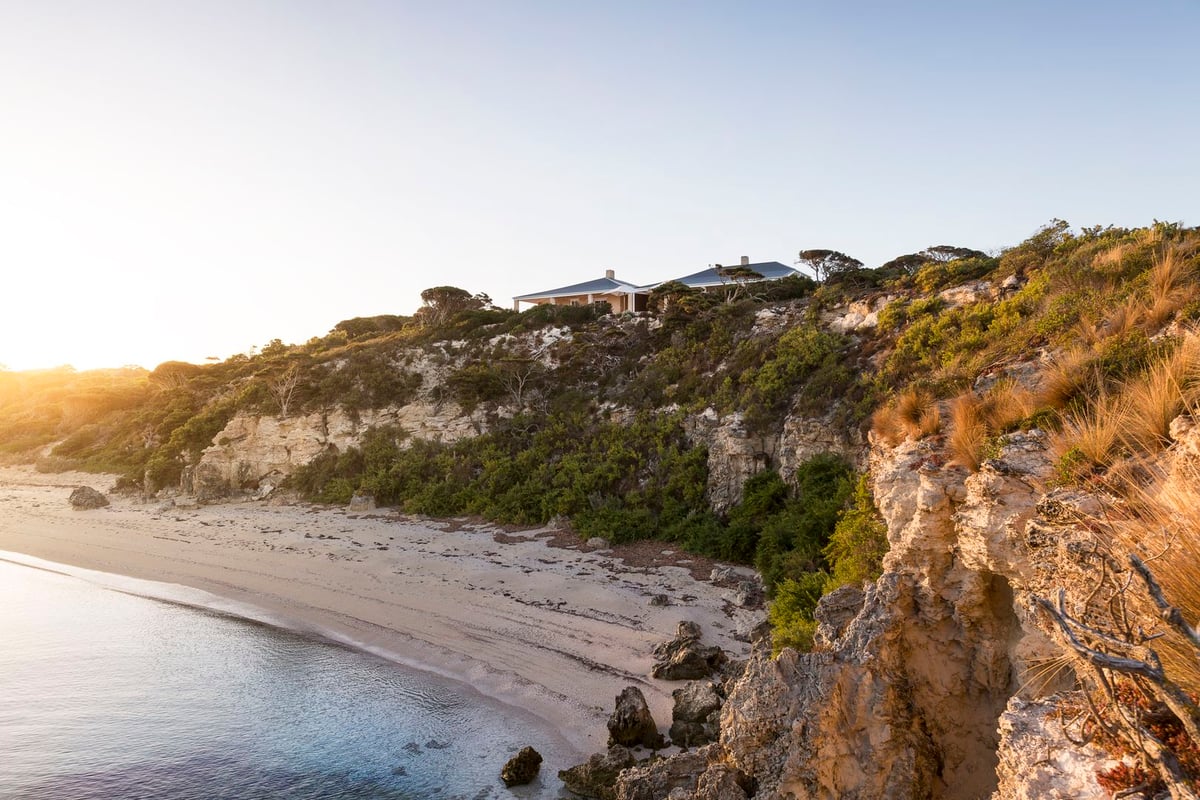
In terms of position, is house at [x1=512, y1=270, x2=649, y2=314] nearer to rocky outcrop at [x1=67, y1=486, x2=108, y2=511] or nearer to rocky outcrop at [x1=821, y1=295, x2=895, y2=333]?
rocky outcrop at [x1=821, y1=295, x2=895, y2=333]

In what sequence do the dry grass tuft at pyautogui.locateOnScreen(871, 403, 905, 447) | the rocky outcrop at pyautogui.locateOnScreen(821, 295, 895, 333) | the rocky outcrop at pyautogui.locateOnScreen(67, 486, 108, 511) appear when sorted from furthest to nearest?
the rocky outcrop at pyautogui.locateOnScreen(67, 486, 108, 511) < the rocky outcrop at pyautogui.locateOnScreen(821, 295, 895, 333) < the dry grass tuft at pyautogui.locateOnScreen(871, 403, 905, 447)

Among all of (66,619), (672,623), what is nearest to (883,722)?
(672,623)

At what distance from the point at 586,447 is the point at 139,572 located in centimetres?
1496

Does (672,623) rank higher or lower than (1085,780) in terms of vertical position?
lower

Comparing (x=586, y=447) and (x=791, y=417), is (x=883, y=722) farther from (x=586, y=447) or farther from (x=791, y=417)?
(x=586, y=447)

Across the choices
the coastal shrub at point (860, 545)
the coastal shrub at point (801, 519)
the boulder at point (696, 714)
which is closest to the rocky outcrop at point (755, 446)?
the coastal shrub at point (801, 519)

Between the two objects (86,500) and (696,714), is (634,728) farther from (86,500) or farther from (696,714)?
(86,500)

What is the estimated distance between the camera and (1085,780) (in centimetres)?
310

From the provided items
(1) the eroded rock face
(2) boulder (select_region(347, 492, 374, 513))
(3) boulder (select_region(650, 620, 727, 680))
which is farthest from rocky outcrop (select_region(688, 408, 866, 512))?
(2) boulder (select_region(347, 492, 374, 513))

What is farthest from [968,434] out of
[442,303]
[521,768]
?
[442,303]

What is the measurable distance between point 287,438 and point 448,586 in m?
15.8

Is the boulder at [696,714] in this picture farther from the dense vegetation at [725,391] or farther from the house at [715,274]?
the house at [715,274]

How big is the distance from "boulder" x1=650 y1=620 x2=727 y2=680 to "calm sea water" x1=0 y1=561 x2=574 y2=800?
249cm

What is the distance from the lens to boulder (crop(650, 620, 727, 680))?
439 inches
